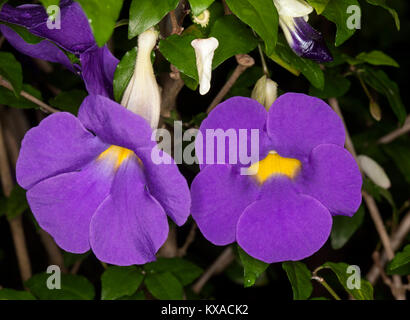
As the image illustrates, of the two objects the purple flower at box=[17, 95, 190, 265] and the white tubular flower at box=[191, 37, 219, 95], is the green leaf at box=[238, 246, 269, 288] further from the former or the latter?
the white tubular flower at box=[191, 37, 219, 95]

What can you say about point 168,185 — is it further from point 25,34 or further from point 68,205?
point 25,34

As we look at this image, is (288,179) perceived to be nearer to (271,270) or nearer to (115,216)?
(115,216)

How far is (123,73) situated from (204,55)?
15cm

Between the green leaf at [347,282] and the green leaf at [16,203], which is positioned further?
the green leaf at [16,203]

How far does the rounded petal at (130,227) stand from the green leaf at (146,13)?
0.83 feet

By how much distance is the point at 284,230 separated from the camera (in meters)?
0.95

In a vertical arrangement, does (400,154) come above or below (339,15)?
below

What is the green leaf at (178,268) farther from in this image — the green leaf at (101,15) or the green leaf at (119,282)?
the green leaf at (101,15)

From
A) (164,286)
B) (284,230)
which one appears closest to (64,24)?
(284,230)

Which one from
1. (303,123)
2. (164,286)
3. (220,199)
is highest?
(303,123)

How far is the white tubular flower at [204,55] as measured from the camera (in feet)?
2.70

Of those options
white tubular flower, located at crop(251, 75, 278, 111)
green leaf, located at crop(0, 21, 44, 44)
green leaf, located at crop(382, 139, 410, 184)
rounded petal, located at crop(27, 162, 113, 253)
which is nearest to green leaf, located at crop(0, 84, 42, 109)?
green leaf, located at crop(0, 21, 44, 44)

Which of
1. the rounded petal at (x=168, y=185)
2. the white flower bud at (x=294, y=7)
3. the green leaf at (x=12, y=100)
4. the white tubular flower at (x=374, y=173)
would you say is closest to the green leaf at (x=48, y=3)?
the rounded petal at (x=168, y=185)
